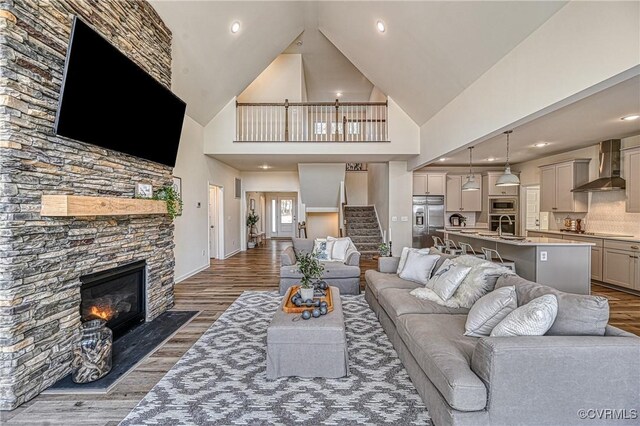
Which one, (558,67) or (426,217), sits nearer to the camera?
(558,67)

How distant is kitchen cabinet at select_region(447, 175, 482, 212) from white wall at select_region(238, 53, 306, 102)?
502 centimetres

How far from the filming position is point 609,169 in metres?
5.86

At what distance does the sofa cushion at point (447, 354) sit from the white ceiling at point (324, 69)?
6210 millimetres

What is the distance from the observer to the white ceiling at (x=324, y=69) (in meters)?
7.39

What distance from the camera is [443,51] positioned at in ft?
14.4

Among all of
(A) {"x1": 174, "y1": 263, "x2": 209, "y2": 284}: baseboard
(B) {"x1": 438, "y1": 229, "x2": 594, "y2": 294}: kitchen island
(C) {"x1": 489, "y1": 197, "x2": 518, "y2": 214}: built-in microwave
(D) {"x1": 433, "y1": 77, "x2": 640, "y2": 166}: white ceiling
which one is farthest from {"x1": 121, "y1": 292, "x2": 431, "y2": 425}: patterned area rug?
(C) {"x1": 489, "y1": 197, "x2": 518, "y2": 214}: built-in microwave

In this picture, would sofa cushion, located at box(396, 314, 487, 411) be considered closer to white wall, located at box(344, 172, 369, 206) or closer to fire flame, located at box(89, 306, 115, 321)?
fire flame, located at box(89, 306, 115, 321)

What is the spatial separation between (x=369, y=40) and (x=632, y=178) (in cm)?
510

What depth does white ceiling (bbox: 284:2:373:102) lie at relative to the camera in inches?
291

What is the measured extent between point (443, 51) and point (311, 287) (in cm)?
371

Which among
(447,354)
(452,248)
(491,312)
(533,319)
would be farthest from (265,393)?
(452,248)

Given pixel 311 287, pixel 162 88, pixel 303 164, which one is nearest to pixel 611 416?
pixel 311 287

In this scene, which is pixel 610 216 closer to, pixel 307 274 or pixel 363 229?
pixel 363 229

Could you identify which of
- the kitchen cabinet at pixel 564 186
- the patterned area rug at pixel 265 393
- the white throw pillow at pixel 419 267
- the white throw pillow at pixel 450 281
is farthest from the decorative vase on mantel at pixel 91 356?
the kitchen cabinet at pixel 564 186
